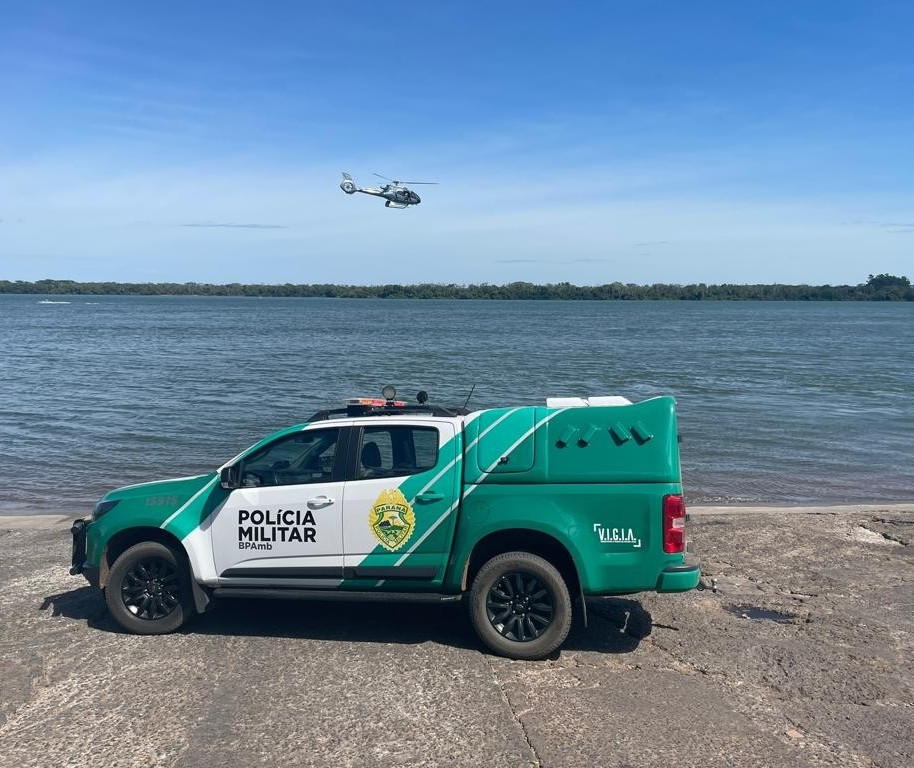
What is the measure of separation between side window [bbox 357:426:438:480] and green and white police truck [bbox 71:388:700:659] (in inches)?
0.4

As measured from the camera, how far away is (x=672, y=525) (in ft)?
21.7

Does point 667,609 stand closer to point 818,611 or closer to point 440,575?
point 818,611

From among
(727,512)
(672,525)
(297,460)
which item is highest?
(297,460)

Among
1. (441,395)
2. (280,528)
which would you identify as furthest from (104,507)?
(441,395)

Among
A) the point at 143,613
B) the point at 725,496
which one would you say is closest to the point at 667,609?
the point at 143,613

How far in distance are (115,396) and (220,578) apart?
958 inches

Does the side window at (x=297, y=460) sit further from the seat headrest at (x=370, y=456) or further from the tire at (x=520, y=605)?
the tire at (x=520, y=605)

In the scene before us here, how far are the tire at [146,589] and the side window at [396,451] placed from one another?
5.47 ft

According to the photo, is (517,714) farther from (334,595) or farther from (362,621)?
(362,621)

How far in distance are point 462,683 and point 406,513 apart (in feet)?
4.31

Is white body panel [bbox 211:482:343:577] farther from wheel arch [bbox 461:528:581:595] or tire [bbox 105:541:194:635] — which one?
wheel arch [bbox 461:528:581:595]

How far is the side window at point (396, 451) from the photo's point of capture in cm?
716

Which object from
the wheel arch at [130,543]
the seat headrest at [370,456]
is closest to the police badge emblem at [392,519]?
the seat headrest at [370,456]

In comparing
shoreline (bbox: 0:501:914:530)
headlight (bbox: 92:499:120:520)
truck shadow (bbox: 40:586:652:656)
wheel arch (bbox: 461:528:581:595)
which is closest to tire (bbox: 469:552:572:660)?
wheel arch (bbox: 461:528:581:595)
